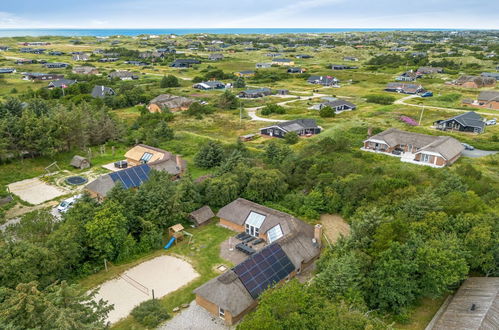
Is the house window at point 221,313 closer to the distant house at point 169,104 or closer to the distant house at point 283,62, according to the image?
the distant house at point 169,104

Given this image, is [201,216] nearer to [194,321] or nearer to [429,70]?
[194,321]

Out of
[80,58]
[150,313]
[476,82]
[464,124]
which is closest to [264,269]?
[150,313]

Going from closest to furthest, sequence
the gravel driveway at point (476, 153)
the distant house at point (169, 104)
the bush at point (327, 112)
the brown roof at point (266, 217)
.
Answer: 1. the brown roof at point (266, 217)
2. the gravel driveway at point (476, 153)
3. the bush at point (327, 112)
4. the distant house at point (169, 104)

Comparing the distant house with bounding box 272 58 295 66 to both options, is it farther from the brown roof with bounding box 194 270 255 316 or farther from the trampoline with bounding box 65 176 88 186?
the brown roof with bounding box 194 270 255 316

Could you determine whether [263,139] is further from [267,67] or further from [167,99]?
[267,67]

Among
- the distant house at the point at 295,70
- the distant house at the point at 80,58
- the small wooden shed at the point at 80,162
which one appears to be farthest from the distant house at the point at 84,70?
the small wooden shed at the point at 80,162

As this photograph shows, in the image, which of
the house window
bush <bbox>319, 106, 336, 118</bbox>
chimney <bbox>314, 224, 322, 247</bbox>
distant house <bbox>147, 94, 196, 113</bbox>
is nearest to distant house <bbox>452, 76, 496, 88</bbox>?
bush <bbox>319, 106, 336, 118</bbox>
